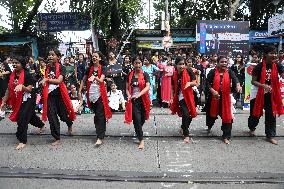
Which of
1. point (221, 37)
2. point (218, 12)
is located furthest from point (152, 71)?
point (218, 12)

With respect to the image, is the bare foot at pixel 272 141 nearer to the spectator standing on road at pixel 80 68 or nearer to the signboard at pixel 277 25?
the spectator standing on road at pixel 80 68

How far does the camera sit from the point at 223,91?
725cm

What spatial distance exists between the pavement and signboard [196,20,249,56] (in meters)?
4.27

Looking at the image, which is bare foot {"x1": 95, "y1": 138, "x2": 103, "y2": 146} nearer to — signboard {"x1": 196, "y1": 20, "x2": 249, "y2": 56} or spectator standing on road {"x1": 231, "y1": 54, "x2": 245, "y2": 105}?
spectator standing on road {"x1": 231, "y1": 54, "x2": 245, "y2": 105}

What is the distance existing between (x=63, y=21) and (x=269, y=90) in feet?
40.2

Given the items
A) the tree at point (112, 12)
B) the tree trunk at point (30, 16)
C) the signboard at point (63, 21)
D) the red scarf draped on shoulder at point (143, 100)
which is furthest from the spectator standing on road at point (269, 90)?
the tree trunk at point (30, 16)

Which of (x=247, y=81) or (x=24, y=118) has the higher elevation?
(x=247, y=81)

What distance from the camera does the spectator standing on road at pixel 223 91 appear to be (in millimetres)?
7191

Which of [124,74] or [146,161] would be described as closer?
[146,161]

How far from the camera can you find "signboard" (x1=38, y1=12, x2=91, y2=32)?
53.1 feet

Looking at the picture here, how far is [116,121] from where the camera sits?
9.35 m

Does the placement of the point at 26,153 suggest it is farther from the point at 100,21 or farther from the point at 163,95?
the point at 100,21

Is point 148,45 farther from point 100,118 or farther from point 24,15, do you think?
point 100,118

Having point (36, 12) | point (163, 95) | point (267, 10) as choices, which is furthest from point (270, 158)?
point (267, 10)
